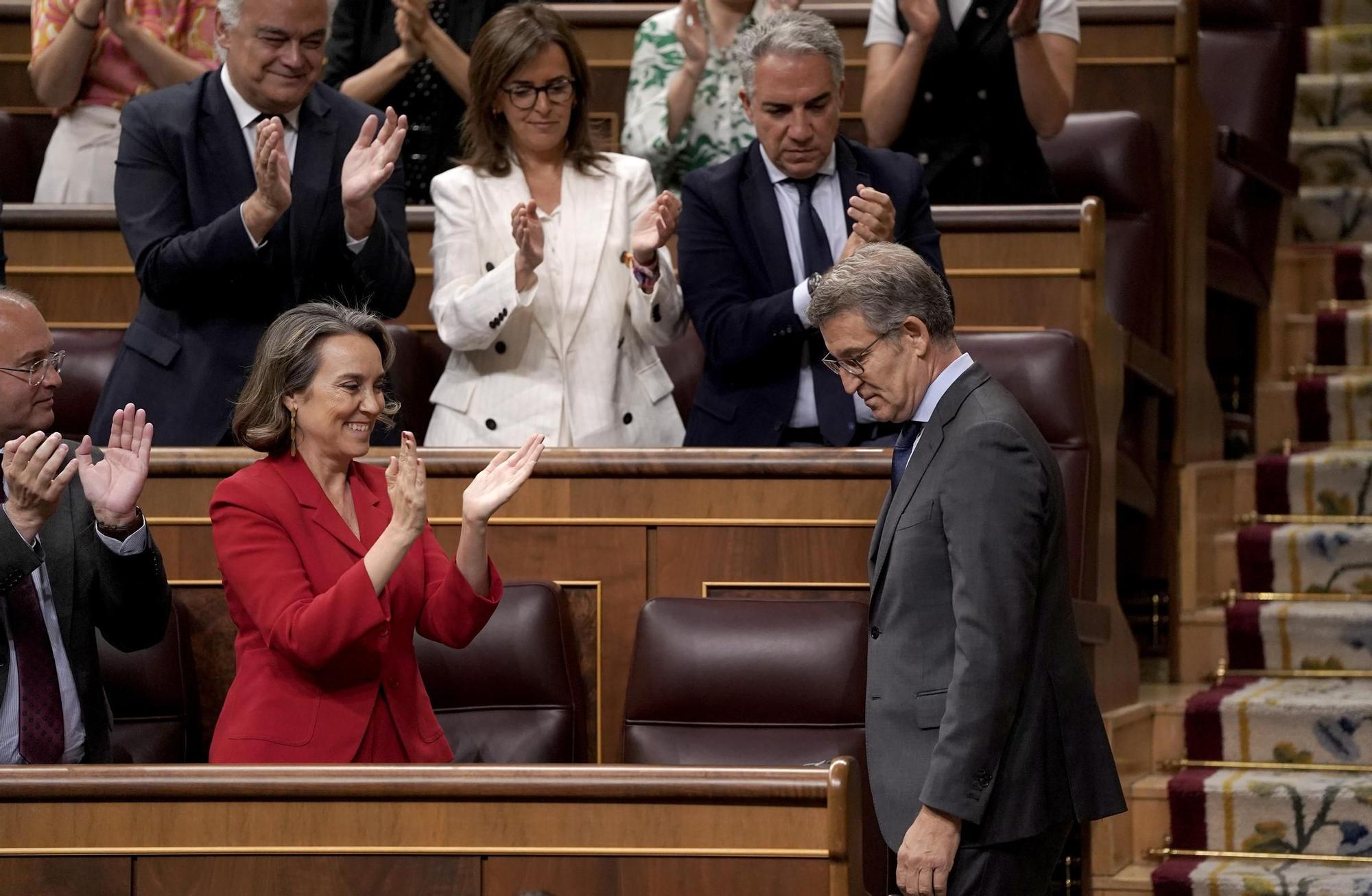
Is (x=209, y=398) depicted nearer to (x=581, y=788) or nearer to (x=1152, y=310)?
(x=581, y=788)

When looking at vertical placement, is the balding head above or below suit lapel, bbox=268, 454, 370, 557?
above

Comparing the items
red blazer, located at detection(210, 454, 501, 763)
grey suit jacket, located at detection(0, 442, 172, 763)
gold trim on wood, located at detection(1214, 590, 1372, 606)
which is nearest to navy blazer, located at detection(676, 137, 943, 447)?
red blazer, located at detection(210, 454, 501, 763)

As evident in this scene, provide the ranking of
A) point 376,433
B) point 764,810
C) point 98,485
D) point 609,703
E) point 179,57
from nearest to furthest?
1. point 764,810
2. point 98,485
3. point 609,703
4. point 376,433
5. point 179,57

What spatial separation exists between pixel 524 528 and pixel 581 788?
660 millimetres

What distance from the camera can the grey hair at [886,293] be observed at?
1715mm

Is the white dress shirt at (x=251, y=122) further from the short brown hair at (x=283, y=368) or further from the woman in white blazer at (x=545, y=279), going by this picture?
the short brown hair at (x=283, y=368)

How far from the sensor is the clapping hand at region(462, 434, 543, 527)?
1795mm

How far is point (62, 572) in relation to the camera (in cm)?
186

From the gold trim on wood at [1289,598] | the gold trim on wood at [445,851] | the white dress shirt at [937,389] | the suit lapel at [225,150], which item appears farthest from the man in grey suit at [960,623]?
the gold trim on wood at [1289,598]

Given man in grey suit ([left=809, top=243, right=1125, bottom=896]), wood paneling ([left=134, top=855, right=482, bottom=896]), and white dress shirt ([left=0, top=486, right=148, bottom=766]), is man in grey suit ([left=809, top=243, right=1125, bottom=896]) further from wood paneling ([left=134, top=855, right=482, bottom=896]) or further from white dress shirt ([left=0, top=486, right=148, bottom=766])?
white dress shirt ([left=0, top=486, right=148, bottom=766])

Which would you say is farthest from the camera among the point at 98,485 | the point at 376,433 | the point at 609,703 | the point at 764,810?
the point at 376,433

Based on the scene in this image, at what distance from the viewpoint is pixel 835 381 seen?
2.34 meters

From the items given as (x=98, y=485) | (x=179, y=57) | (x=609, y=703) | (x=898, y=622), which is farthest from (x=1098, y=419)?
(x=179, y=57)

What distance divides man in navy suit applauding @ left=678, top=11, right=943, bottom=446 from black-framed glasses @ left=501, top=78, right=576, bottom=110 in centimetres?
19
